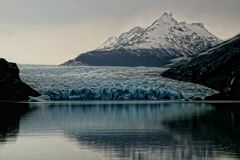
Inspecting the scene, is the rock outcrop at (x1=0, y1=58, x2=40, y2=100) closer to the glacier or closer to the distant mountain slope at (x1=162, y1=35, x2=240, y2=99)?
the glacier

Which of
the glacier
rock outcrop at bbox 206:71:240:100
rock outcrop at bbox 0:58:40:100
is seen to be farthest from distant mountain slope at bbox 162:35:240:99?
rock outcrop at bbox 0:58:40:100

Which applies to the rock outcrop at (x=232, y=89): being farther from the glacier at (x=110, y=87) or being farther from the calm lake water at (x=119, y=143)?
the calm lake water at (x=119, y=143)

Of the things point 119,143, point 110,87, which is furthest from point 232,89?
point 119,143

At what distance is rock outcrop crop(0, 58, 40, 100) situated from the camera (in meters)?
80.4

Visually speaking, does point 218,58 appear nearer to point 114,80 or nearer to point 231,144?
point 114,80

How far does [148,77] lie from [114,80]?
573cm

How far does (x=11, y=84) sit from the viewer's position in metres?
82.0

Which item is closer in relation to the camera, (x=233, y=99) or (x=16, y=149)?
(x=16, y=149)

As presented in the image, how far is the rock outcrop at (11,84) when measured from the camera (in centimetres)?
8044

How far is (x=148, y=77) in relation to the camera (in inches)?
3216

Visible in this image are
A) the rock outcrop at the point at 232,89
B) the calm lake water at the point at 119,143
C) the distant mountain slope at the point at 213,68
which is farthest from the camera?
the distant mountain slope at the point at 213,68

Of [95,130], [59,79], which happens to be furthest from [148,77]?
[95,130]

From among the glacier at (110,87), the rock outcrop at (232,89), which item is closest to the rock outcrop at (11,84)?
the glacier at (110,87)

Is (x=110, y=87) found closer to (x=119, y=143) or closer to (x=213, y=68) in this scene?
(x=213, y=68)
